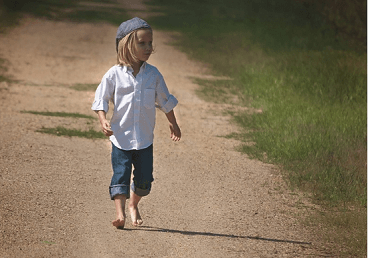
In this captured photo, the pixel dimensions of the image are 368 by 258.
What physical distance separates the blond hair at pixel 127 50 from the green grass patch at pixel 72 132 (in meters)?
3.25

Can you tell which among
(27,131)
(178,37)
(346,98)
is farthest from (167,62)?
(27,131)

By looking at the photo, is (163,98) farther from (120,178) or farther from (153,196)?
(153,196)

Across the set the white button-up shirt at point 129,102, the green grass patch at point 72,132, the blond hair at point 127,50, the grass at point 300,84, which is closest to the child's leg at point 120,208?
the white button-up shirt at point 129,102

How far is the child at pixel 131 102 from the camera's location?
431cm

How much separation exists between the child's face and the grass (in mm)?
2036

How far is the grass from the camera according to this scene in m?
6.38

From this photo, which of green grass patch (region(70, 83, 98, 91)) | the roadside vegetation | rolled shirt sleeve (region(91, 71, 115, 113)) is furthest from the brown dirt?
the roadside vegetation

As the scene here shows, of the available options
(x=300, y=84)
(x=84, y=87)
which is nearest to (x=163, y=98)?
(x=84, y=87)

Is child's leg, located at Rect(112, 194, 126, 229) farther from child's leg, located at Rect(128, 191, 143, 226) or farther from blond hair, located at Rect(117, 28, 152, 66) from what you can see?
blond hair, located at Rect(117, 28, 152, 66)

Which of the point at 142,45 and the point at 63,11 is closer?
the point at 142,45

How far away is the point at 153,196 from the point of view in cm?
562

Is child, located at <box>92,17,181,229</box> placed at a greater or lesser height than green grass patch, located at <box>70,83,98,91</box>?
greater

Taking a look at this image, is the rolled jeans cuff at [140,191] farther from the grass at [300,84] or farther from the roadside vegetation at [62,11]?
the roadside vegetation at [62,11]

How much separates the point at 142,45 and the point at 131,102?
1.26ft
